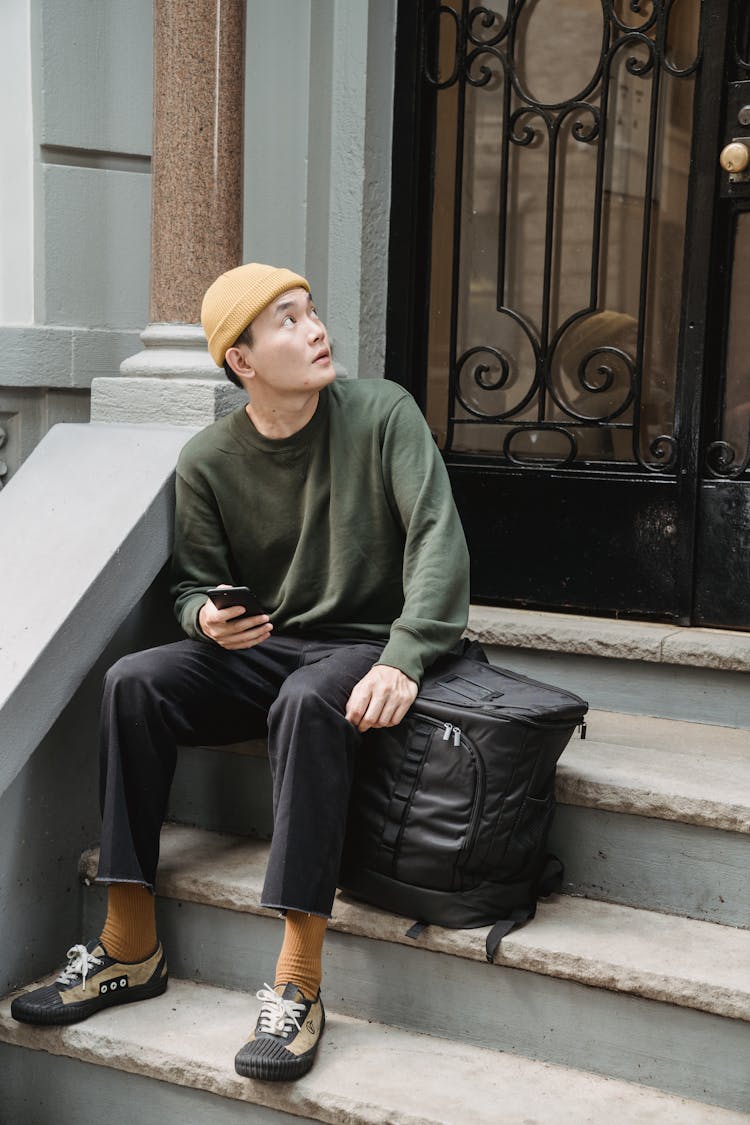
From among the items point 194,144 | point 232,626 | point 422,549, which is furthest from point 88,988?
point 194,144

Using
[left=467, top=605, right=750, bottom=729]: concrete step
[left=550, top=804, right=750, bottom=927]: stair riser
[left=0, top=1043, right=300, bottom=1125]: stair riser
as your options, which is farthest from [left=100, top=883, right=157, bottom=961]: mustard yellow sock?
[left=467, top=605, right=750, bottom=729]: concrete step

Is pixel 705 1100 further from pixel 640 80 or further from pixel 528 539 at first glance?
pixel 640 80

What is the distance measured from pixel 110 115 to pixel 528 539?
1754 millimetres

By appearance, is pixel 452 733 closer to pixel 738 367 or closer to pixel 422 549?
pixel 422 549

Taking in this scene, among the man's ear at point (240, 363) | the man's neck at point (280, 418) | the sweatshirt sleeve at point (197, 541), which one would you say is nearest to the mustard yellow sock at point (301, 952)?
the sweatshirt sleeve at point (197, 541)

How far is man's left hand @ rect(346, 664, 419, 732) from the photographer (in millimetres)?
2699

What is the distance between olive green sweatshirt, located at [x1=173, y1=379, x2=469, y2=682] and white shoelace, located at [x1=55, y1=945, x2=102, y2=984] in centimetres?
75

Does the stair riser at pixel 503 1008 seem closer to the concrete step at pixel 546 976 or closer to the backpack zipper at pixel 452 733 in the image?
the concrete step at pixel 546 976

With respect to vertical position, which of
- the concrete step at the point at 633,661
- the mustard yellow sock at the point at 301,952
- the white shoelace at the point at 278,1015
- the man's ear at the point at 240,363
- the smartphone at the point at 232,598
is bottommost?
the white shoelace at the point at 278,1015

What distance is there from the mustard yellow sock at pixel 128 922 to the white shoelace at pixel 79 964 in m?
0.04

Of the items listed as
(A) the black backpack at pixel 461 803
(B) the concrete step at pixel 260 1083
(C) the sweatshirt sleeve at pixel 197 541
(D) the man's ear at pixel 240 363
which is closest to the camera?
(B) the concrete step at pixel 260 1083

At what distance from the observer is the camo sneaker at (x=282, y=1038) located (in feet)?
8.27

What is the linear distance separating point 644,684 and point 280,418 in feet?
4.21

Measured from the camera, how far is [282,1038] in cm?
257
